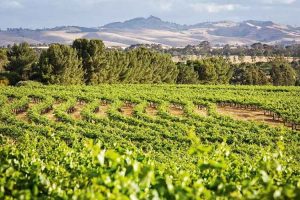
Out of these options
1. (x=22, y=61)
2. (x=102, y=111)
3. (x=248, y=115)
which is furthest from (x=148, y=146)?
(x=22, y=61)

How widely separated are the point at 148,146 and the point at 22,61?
2222 inches

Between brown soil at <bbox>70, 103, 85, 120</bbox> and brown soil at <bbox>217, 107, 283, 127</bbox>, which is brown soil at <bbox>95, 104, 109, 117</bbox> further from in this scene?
brown soil at <bbox>217, 107, 283, 127</bbox>

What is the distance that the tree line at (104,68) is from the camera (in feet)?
221

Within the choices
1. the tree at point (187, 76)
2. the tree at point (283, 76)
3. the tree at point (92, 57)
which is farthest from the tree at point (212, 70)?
the tree at point (92, 57)

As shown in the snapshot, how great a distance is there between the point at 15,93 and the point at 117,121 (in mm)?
19372

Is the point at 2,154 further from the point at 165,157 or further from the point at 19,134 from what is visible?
the point at 19,134

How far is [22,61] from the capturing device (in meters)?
79.2

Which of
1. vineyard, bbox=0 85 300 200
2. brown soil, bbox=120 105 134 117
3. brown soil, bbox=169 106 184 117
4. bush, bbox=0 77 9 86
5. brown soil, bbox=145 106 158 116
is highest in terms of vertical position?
vineyard, bbox=0 85 300 200

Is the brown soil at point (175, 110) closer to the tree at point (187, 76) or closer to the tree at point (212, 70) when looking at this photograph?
the tree at point (187, 76)

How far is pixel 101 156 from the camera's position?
6113mm

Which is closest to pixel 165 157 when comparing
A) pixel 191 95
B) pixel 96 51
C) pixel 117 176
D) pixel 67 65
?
pixel 117 176

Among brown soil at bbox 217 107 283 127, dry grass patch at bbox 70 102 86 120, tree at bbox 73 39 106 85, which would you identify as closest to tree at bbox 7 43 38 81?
tree at bbox 73 39 106 85

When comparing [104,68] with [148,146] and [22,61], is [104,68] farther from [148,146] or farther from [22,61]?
[148,146]

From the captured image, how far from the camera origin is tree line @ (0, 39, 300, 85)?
2655 inches
